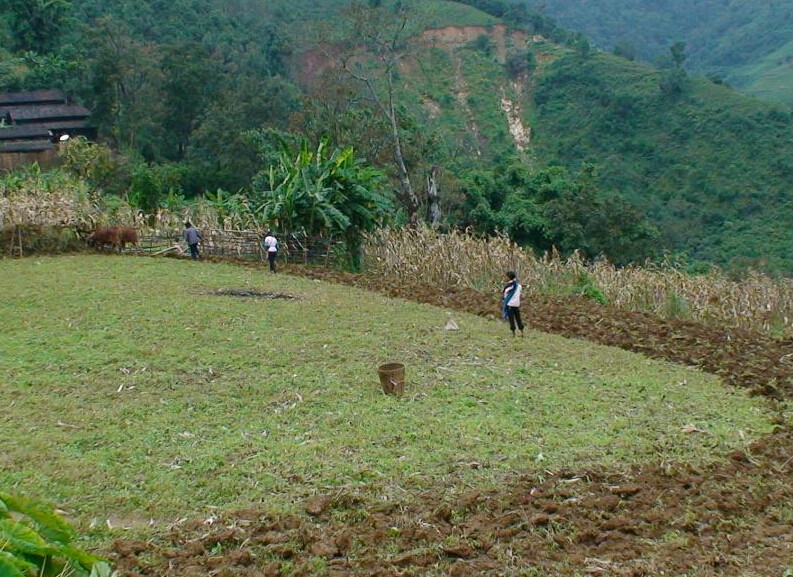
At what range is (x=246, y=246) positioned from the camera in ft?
73.9

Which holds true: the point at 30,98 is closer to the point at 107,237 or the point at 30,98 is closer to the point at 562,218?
the point at 107,237

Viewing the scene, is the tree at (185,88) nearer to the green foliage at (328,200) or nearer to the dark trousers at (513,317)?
the green foliage at (328,200)

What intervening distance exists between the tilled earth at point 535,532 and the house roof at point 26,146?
39.5 metres

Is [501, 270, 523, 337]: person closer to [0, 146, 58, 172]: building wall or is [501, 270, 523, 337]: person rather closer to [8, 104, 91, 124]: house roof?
[0, 146, 58, 172]: building wall

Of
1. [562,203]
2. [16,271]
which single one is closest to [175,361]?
[16,271]

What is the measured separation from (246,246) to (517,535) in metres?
17.7

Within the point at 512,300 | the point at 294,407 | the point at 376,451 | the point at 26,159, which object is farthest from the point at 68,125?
the point at 376,451

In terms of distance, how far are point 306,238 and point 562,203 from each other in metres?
11.2

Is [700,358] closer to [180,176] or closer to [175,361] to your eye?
[175,361]

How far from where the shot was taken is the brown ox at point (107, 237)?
21.6m

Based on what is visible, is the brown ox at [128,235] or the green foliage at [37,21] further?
the green foliage at [37,21]

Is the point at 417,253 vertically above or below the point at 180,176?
below

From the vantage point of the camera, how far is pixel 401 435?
25.6ft

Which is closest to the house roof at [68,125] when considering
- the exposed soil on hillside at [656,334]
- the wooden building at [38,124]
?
the wooden building at [38,124]
